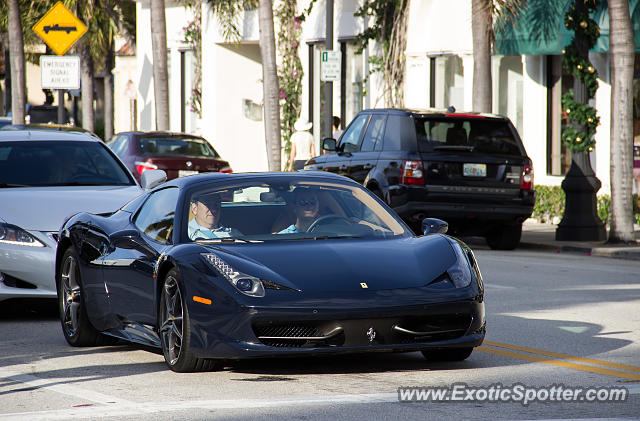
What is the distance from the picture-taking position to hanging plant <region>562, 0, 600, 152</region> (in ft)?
63.6

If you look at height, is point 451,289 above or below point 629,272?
above

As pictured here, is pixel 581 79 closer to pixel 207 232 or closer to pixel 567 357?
pixel 567 357

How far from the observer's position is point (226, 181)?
8594 mm

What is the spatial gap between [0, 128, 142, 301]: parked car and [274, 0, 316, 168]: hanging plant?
21431mm

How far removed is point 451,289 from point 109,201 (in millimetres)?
4454

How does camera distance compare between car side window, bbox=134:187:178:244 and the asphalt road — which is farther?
car side window, bbox=134:187:178:244

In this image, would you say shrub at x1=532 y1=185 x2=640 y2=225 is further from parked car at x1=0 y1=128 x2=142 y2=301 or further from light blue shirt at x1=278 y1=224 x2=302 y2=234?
light blue shirt at x1=278 y1=224 x2=302 y2=234

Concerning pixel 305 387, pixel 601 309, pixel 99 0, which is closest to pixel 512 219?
pixel 601 309

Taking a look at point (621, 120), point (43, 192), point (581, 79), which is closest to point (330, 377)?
point (43, 192)

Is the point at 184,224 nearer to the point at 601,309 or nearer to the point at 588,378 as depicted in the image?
the point at 588,378

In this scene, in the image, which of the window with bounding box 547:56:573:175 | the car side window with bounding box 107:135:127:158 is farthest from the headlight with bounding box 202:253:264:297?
the window with bounding box 547:56:573:175

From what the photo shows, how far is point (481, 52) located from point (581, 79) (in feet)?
7.04

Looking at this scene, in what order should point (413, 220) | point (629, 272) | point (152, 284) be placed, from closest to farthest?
point (152, 284) → point (629, 272) → point (413, 220)

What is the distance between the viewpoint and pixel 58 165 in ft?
40.1
